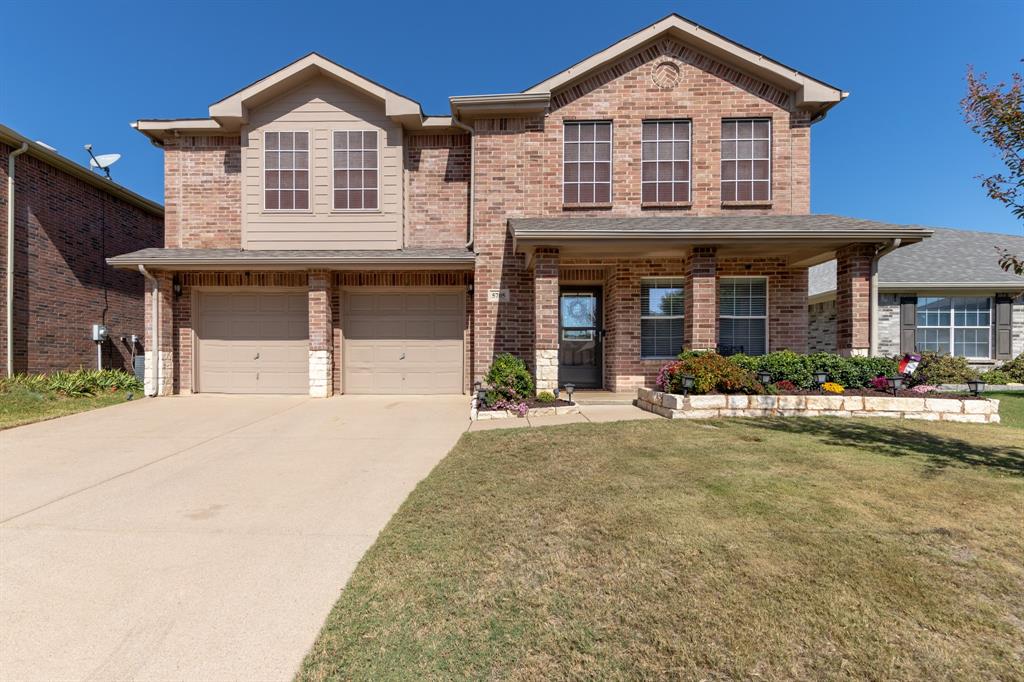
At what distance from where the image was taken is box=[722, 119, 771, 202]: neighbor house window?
986 cm

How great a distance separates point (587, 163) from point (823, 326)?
32.9ft

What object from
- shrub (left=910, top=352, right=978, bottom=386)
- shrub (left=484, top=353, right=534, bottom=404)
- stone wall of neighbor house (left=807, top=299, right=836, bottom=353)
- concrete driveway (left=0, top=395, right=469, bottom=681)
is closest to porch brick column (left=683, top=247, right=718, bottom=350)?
shrub (left=484, top=353, right=534, bottom=404)

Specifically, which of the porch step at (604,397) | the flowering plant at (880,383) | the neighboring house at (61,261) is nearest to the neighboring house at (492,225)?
the porch step at (604,397)

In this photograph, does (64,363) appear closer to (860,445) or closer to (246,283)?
(246,283)

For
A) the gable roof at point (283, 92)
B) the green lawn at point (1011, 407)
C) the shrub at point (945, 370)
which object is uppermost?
the gable roof at point (283, 92)

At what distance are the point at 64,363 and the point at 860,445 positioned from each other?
54.9 ft

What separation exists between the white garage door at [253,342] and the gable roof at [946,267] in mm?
14812

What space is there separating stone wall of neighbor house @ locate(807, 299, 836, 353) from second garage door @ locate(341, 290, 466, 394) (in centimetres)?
1159

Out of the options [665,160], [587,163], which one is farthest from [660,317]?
[587,163]

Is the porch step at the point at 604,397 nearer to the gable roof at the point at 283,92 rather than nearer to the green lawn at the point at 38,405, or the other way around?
the gable roof at the point at 283,92

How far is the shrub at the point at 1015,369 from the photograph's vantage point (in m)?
12.5

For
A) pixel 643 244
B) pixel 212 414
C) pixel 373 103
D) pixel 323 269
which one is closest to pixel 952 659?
pixel 643 244

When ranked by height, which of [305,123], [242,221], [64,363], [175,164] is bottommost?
[64,363]

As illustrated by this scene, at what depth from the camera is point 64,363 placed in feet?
37.4
